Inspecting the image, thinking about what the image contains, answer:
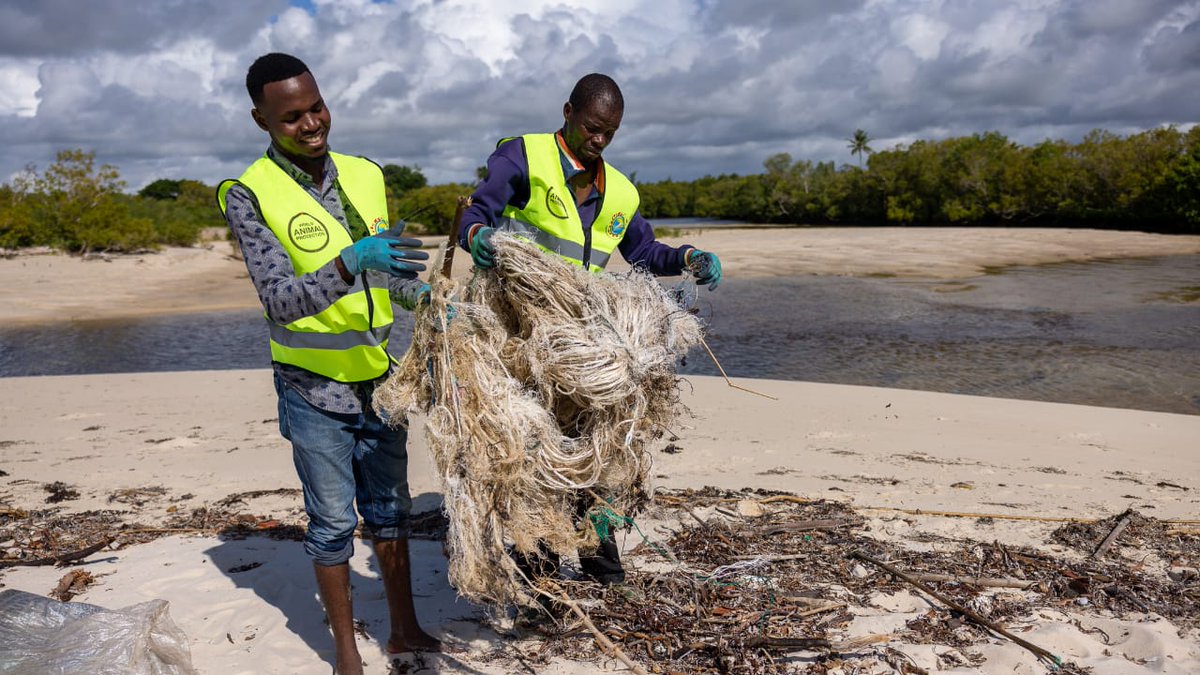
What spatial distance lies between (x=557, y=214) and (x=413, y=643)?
1824 mm

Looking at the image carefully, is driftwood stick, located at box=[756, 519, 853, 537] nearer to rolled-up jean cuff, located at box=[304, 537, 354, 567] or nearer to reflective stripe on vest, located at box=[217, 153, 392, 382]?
rolled-up jean cuff, located at box=[304, 537, 354, 567]

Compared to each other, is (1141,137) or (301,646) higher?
(1141,137)

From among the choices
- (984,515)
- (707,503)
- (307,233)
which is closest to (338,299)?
(307,233)

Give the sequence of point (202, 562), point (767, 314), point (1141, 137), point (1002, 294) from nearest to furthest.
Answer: point (202, 562), point (767, 314), point (1002, 294), point (1141, 137)

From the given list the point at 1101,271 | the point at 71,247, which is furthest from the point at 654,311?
the point at 71,247

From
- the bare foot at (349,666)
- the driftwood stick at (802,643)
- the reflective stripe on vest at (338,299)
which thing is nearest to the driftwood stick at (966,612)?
the driftwood stick at (802,643)

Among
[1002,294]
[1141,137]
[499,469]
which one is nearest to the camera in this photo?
[499,469]

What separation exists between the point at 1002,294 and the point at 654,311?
20.0 m

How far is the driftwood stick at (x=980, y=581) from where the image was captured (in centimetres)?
395

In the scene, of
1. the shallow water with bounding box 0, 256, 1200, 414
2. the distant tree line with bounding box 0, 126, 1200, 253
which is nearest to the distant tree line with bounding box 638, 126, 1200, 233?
the distant tree line with bounding box 0, 126, 1200, 253

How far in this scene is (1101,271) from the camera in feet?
83.8

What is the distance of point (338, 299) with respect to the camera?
113 inches

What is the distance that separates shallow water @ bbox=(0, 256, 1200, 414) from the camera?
1123cm

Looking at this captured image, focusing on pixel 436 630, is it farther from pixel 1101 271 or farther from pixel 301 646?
pixel 1101 271
